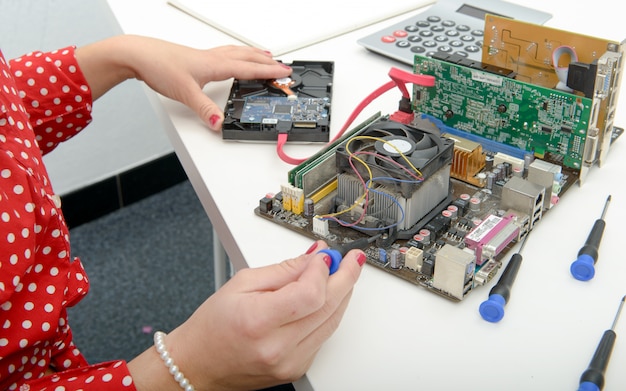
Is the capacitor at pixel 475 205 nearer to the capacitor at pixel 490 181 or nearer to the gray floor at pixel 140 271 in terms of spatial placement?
the capacitor at pixel 490 181

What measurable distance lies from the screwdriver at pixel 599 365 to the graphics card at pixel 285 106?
1.53 feet

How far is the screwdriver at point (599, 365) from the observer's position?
1.94ft

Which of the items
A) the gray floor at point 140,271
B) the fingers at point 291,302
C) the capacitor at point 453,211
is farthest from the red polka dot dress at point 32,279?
the gray floor at point 140,271

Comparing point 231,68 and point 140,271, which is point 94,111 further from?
point 231,68

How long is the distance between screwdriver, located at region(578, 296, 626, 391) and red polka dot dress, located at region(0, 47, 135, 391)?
0.43 m

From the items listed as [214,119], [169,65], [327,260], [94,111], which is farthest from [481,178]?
[94,111]

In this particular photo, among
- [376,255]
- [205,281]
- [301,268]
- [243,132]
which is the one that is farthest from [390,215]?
[205,281]

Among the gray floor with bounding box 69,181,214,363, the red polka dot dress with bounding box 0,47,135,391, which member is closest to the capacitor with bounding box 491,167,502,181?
the red polka dot dress with bounding box 0,47,135,391

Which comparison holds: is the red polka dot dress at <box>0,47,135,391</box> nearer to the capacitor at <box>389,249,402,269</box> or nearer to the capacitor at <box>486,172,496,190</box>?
the capacitor at <box>389,249,402,269</box>

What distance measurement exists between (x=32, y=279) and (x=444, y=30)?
2.67 ft

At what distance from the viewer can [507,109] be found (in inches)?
34.8

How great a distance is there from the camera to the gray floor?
1.72m

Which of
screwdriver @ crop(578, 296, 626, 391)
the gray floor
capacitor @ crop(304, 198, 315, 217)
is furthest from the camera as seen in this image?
the gray floor

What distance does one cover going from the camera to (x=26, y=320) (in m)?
0.73
